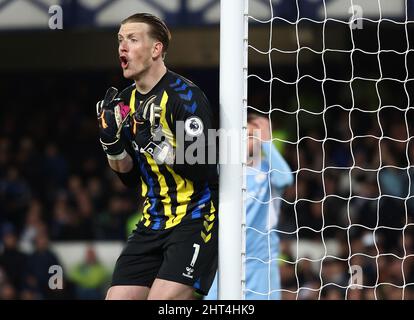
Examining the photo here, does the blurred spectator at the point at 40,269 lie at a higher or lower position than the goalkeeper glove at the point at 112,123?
lower

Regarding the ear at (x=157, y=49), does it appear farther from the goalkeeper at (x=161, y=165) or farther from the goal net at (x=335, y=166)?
the goal net at (x=335, y=166)

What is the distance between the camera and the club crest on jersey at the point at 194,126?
12.7ft

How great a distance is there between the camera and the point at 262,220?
5.23 m

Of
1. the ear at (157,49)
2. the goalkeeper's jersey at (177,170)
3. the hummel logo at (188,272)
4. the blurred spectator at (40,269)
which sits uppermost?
the ear at (157,49)

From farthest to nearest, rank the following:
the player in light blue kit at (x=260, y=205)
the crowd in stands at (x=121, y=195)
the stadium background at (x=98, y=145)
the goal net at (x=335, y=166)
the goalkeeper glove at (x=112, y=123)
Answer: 1. the stadium background at (x=98, y=145)
2. the crowd in stands at (x=121, y=195)
3. the goal net at (x=335, y=166)
4. the player in light blue kit at (x=260, y=205)
5. the goalkeeper glove at (x=112, y=123)

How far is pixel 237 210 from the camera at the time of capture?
4066mm

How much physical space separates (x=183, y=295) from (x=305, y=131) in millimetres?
5094

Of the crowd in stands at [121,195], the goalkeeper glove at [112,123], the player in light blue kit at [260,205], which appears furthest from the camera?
the crowd in stands at [121,195]

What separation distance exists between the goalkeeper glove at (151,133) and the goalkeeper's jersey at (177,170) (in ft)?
0.08

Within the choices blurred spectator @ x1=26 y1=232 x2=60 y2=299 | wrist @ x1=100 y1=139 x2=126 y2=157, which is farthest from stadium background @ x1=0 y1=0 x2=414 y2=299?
wrist @ x1=100 y1=139 x2=126 y2=157

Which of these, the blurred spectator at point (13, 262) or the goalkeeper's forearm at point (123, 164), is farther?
the blurred spectator at point (13, 262)

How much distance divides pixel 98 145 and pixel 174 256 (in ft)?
19.4

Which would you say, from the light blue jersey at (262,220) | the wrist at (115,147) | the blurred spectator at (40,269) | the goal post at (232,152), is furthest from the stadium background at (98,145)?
the wrist at (115,147)
